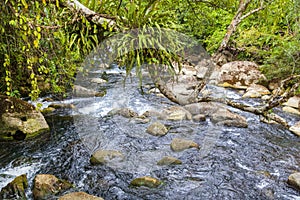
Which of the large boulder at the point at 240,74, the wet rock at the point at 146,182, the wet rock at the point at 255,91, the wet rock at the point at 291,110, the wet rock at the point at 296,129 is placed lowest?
the wet rock at the point at 146,182

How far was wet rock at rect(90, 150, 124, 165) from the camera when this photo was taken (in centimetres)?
319

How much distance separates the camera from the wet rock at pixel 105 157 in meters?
3.19

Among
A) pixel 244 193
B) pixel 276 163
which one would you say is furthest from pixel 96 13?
pixel 276 163

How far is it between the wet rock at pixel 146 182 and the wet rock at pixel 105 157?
1.62ft

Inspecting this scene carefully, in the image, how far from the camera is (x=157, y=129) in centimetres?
407

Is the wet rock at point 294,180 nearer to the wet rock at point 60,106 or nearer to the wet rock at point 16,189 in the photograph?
the wet rock at point 16,189

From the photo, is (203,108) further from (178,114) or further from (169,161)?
(169,161)

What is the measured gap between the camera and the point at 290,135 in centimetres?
399

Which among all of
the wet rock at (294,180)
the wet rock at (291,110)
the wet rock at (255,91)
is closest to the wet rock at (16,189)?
the wet rock at (294,180)

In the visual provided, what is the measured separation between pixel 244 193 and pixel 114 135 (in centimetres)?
207

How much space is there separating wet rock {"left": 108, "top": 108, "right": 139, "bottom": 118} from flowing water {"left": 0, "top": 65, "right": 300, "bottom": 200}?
92mm

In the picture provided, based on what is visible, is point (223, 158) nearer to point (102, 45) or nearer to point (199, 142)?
point (199, 142)

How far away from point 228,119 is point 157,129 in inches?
51.8

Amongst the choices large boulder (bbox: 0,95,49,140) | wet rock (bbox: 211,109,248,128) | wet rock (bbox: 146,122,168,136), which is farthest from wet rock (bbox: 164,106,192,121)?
large boulder (bbox: 0,95,49,140)
